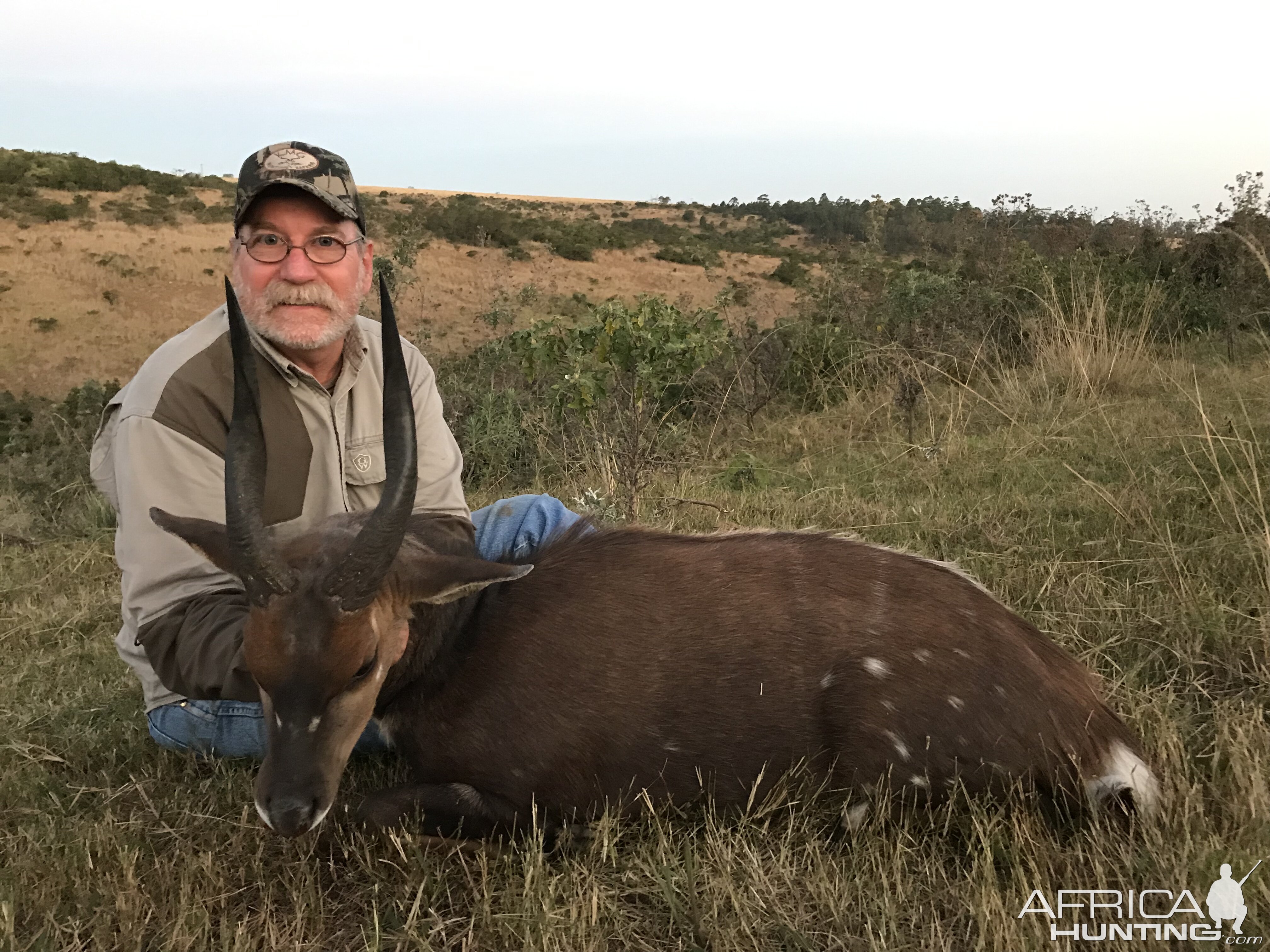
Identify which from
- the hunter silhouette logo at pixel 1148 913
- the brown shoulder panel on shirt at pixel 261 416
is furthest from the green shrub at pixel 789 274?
the hunter silhouette logo at pixel 1148 913

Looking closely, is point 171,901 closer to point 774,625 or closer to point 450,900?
point 450,900

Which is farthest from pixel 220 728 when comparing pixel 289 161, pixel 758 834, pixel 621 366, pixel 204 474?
pixel 621 366

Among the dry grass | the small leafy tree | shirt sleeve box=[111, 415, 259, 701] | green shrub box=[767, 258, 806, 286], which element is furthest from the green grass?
green shrub box=[767, 258, 806, 286]

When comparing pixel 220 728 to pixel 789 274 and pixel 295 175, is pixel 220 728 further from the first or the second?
pixel 789 274

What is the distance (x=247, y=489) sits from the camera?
8.72 ft

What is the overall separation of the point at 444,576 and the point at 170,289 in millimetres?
28937

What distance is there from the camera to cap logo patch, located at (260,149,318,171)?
148 inches

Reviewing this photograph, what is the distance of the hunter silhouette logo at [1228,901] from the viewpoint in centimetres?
241

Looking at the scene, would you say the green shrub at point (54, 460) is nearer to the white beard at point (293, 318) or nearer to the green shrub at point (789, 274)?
the white beard at point (293, 318)

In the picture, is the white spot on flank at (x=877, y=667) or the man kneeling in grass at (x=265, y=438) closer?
the white spot on flank at (x=877, y=667)

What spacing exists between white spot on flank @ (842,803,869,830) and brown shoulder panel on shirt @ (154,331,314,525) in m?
2.45

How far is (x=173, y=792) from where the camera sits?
3.61m

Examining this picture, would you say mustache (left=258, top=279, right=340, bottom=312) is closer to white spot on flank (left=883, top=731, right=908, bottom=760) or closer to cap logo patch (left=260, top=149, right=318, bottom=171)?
cap logo patch (left=260, top=149, right=318, bottom=171)

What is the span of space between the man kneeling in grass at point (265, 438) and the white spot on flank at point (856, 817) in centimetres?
163
